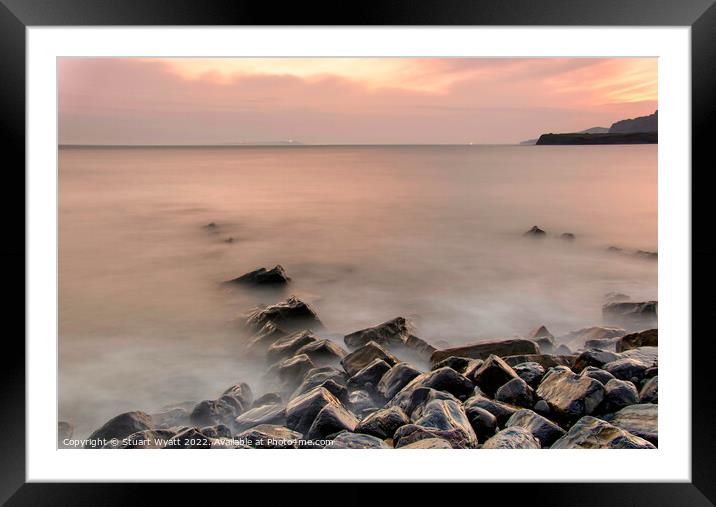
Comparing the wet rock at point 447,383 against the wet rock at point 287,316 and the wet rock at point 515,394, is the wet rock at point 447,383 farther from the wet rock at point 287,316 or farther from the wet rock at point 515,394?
the wet rock at point 287,316

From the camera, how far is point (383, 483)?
146 cm

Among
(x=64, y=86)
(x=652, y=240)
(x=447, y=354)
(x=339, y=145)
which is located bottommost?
(x=447, y=354)

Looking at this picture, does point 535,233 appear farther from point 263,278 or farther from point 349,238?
point 263,278

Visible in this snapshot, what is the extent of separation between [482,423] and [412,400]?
0.25 meters

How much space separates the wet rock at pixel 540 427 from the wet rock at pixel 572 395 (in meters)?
0.09

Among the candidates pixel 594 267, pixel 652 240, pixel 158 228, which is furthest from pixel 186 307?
pixel 652 240

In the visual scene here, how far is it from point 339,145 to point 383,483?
1813mm

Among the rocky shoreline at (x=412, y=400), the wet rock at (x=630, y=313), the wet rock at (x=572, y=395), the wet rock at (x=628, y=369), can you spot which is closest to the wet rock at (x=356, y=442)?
the rocky shoreline at (x=412, y=400)

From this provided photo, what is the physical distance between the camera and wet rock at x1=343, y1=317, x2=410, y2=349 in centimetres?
254

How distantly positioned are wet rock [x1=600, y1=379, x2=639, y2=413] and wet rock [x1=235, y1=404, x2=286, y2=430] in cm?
111

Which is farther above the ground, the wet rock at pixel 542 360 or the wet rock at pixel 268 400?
the wet rock at pixel 542 360

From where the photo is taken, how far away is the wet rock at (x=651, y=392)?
1.97 metres

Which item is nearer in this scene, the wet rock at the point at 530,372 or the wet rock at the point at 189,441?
the wet rock at the point at 189,441

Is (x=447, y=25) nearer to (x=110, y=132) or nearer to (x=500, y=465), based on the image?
(x=500, y=465)
